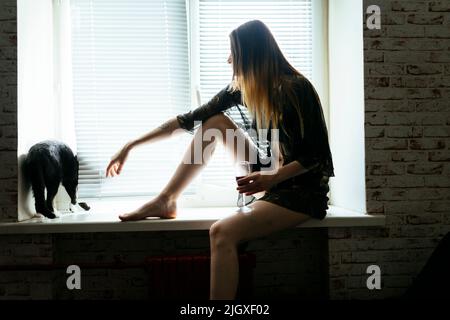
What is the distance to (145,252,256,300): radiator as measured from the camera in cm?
176

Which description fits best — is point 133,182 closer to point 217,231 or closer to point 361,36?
point 217,231

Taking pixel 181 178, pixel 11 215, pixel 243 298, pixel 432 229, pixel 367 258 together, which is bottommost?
pixel 243 298

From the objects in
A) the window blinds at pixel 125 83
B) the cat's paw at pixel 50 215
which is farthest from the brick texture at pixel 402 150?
the cat's paw at pixel 50 215

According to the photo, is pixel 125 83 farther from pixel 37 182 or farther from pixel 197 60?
pixel 37 182

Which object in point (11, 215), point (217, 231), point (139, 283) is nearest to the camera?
point (217, 231)

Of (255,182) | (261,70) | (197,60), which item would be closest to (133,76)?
(197,60)

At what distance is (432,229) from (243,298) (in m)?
0.98

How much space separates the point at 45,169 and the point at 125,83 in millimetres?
658

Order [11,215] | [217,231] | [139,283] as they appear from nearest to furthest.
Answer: [217,231] < [11,215] < [139,283]

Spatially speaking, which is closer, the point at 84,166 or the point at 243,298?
the point at 243,298

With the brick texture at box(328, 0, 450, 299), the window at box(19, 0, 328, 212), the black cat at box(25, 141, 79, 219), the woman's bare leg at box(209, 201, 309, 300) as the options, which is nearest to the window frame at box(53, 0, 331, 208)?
the window at box(19, 0, 328, 212)

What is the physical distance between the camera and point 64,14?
84.7 inches

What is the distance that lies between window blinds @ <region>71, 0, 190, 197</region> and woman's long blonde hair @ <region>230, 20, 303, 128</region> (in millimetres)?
547

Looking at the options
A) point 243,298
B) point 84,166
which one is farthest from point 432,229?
point 84,166
